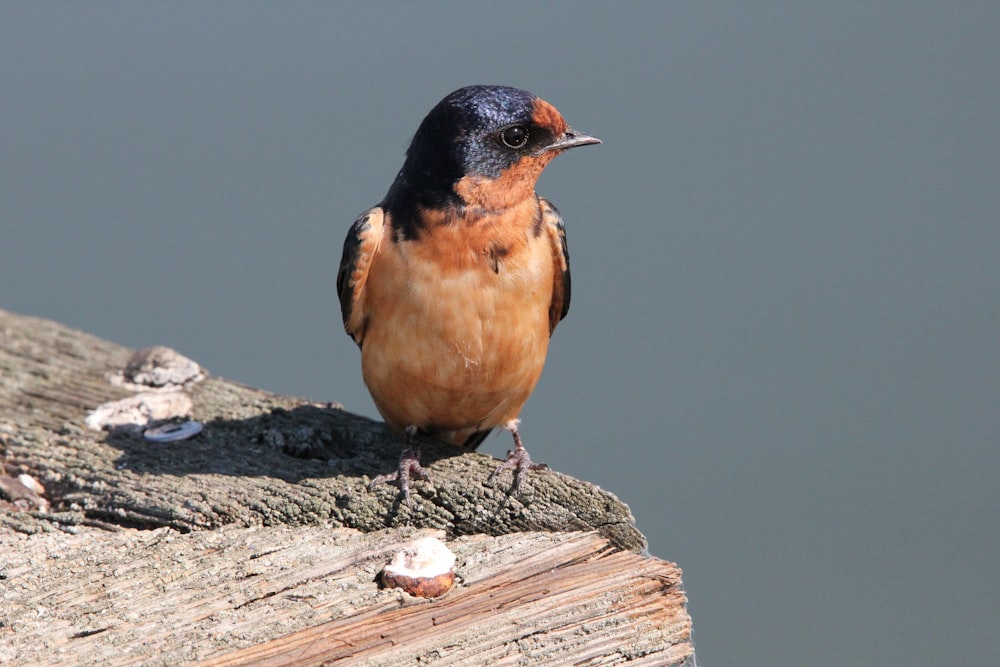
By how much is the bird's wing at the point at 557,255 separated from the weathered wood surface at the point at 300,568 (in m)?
0.72

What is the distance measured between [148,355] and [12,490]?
1184 mm

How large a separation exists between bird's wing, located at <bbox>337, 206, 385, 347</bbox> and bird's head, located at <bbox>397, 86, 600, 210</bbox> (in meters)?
0.18

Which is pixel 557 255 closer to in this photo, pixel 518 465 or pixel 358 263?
pixel 358 263

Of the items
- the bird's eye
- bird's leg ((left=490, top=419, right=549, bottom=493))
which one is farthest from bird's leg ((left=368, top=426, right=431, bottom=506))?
the bird's eye

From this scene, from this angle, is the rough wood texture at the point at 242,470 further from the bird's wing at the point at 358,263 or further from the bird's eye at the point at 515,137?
the bird's eye at the point at 515,137

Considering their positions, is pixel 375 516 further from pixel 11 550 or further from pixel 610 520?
pixel 11 550

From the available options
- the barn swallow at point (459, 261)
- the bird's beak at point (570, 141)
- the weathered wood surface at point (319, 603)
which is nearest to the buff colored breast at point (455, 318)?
the barn swallow at point (459, 261)

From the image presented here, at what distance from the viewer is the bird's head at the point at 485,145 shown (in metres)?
3.89

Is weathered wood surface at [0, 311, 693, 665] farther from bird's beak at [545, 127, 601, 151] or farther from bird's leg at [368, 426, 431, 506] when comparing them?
bird's beak at [545, 127, 601, 151]

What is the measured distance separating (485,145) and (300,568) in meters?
1.51

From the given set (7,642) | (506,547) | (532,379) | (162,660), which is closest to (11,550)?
(7,642)

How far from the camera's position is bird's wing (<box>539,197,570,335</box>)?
165 inches

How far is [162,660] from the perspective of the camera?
267 centimetres

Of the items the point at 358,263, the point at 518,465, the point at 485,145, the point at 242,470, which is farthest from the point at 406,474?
the point at 485,145
